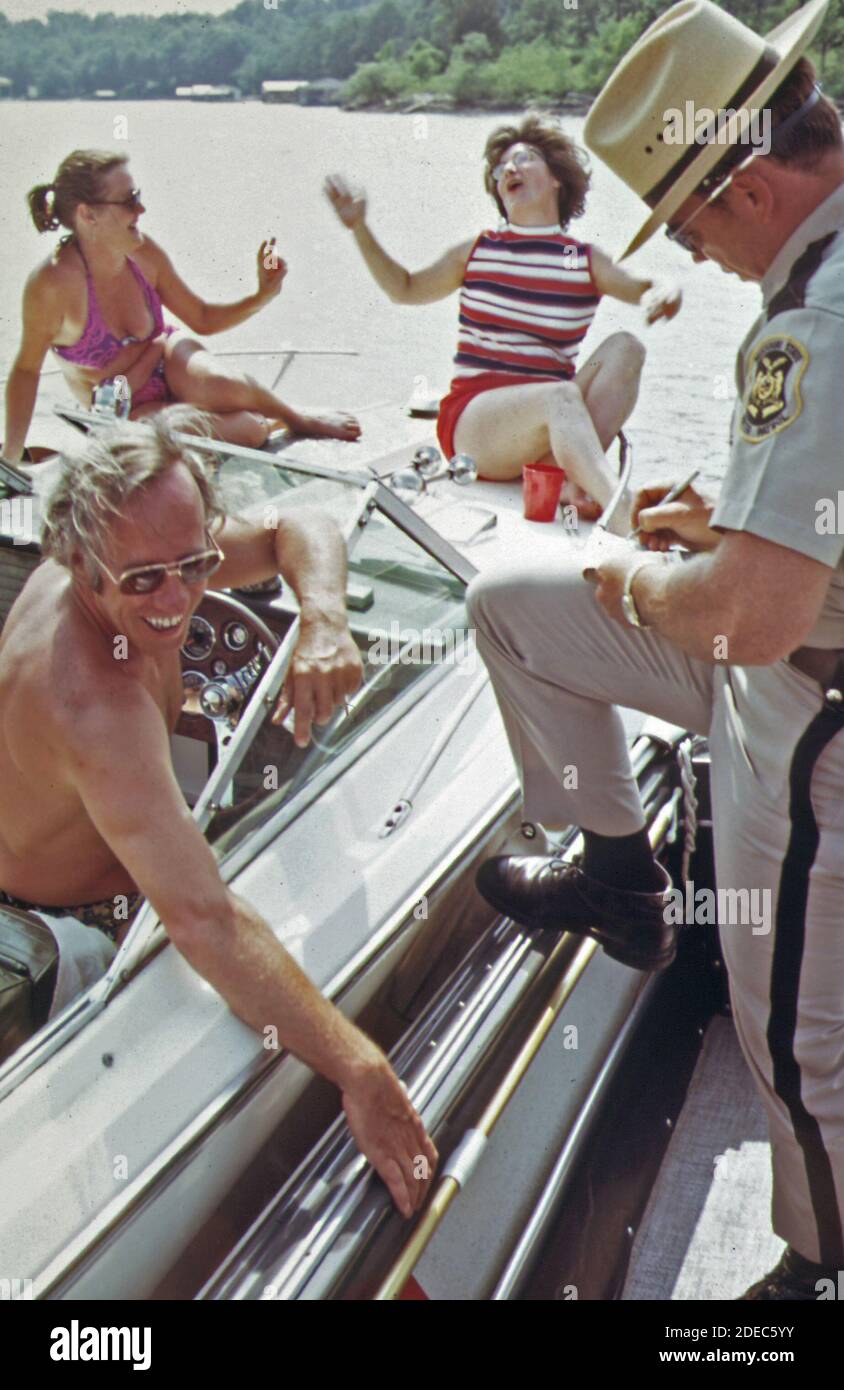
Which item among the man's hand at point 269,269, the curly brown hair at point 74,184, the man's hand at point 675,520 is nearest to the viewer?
the man's hand at point 675,520

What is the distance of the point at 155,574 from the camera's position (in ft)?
5.35

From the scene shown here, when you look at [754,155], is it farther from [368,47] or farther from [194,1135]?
[368,47]

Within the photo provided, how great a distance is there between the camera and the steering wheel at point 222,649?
79.5 inches

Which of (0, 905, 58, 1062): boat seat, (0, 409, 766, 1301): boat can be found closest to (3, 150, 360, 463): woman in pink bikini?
Answer: (0, 409, 766, 1301): boat

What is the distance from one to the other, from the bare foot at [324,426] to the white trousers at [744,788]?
190 centimetres

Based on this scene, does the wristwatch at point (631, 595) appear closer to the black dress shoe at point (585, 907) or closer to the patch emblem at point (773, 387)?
the patch emblem at point (773, 387)

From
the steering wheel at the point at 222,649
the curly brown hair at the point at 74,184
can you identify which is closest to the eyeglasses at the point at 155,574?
the steering wheel at the point at 222,649

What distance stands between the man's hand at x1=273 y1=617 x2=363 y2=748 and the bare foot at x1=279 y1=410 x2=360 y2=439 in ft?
6.28

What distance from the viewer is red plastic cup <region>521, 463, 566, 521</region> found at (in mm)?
2969

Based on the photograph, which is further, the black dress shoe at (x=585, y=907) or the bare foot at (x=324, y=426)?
the bare foot at (x=324, y=426)

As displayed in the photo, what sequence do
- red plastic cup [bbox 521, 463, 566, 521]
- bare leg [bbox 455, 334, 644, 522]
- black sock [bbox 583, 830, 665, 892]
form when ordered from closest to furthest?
1. black sock [bbox 583, 830, 665, 892]
2. red plastic cup [bbox 521, 463, 566, 521]
3. bare leg [bbox 455, 334, 644, 522]

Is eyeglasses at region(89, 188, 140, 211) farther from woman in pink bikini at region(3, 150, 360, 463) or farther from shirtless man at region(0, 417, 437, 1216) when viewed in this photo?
shirtless man at region(0, 417, 437, 1216)
